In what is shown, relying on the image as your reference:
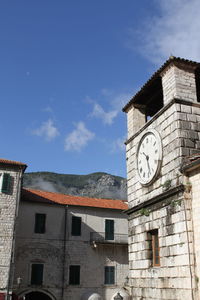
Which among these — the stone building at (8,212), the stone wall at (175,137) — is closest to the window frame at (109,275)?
the stone building at (8,212)

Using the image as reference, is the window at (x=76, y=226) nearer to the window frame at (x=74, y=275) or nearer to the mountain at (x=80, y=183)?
the window frame at (x=74, y=275)

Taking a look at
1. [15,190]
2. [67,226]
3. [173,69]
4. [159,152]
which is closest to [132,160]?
[159,152]

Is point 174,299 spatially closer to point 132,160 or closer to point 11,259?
point 132,160

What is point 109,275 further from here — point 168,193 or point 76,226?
point 168,193

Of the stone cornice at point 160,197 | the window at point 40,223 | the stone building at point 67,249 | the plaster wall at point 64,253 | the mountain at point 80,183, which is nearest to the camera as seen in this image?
the stone cornice at point 160,197

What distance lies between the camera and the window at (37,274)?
890 inches

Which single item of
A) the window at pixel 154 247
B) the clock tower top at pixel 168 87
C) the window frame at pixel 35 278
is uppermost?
the clock tower top at pixel 168 87

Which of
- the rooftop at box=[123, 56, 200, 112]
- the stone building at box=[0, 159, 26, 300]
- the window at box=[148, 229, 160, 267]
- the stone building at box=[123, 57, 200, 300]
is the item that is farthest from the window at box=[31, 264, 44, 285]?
the window at box=[148, 229, 160, 267]

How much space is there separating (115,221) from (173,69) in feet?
58.2

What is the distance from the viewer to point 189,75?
10633 mm

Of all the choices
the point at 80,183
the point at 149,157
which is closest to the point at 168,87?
the point at 149,157

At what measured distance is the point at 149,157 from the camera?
36.4ft

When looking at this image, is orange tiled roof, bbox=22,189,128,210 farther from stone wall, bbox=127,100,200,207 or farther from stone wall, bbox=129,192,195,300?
stone wall, bbox=127,100,200,207

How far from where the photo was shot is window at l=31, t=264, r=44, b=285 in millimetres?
22609
